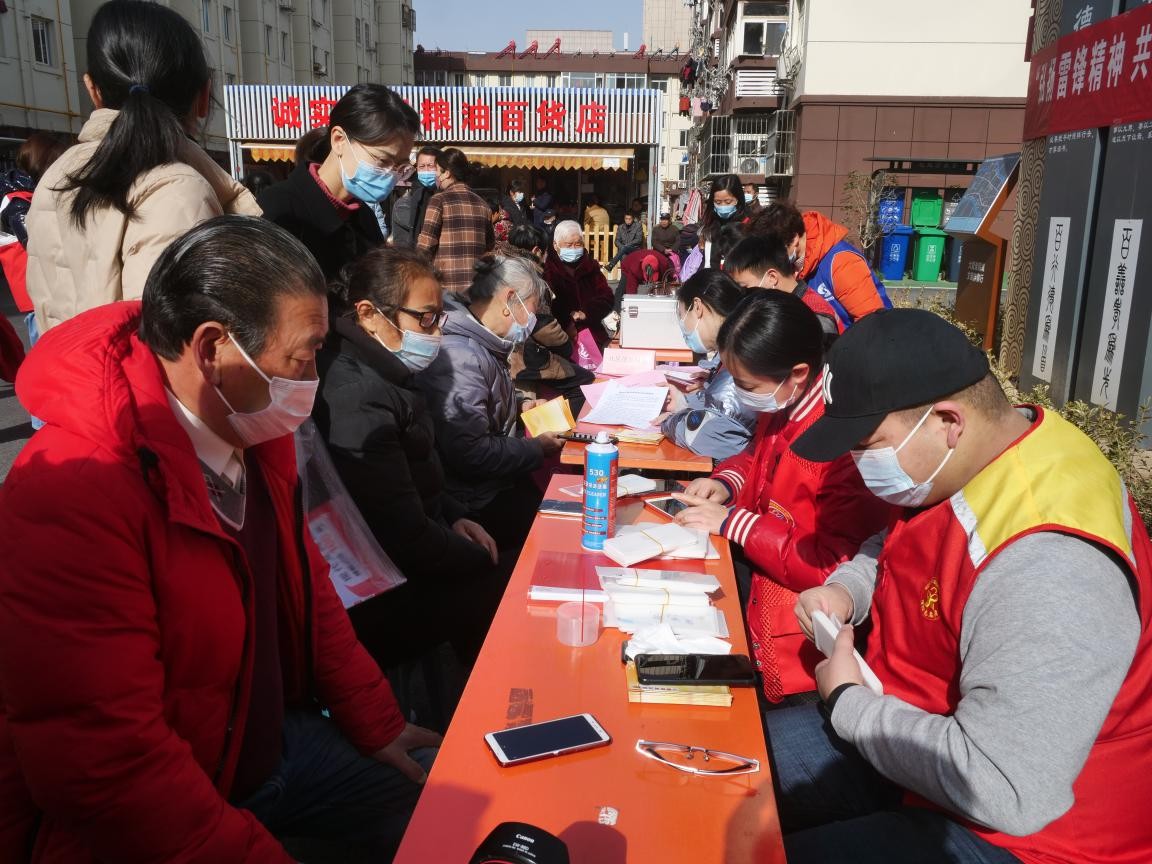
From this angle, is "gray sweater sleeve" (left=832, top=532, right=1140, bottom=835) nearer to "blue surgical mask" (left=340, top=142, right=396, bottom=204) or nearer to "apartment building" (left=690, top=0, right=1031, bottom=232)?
"blue surgical mask" (left=340, top=142, right=396, bottom=204)

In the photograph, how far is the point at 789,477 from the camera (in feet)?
8.26

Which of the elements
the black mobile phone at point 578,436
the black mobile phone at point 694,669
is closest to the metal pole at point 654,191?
the black mobile phone at point 578,436

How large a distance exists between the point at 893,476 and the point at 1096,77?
530cm

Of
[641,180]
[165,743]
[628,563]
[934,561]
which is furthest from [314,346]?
[641,180]

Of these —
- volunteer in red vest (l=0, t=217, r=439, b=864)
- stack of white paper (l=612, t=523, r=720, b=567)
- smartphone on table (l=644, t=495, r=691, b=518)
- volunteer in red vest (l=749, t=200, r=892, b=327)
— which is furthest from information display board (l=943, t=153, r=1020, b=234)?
volunteer in red vest (l=0, t=217, r=439, b=864)

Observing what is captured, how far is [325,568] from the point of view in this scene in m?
2.03

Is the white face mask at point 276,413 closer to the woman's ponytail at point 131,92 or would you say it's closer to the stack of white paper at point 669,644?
the stack of white paper at point 669,644

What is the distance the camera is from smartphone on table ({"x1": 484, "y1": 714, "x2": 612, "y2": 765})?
4.66ft

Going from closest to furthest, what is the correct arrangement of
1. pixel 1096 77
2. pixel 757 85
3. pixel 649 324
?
pixel 1096 77 → pixel 649 324 → pixel 757 85

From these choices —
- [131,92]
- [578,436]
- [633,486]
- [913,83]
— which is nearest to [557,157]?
[913,83]

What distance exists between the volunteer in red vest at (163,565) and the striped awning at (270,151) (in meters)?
19.6

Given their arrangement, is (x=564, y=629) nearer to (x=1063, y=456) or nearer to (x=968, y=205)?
(x=1063, y=456)

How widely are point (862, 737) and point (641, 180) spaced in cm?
2407

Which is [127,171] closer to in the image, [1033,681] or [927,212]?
[1033,681]
